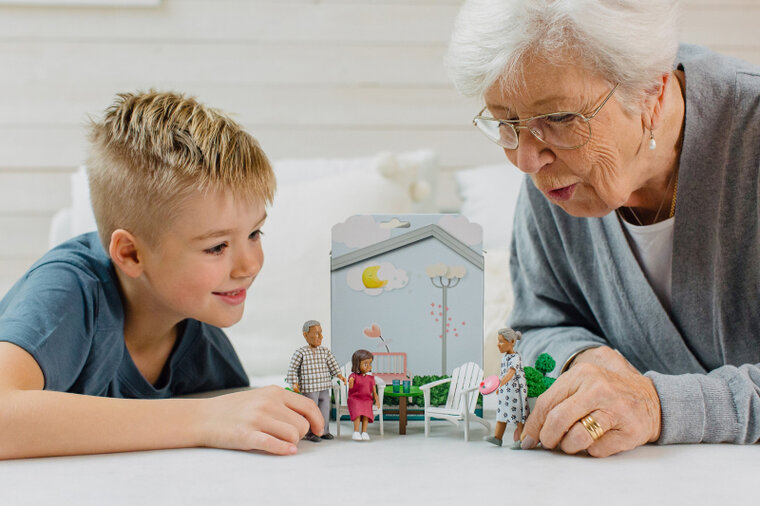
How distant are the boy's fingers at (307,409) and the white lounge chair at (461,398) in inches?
5.9

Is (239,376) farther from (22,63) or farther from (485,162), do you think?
(22,63)

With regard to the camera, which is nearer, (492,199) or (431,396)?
(431,396)

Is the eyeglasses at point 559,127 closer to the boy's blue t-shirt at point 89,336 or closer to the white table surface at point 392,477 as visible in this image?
the white table surface at point 392,477

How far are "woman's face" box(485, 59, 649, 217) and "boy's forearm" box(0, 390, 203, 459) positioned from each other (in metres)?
0.60

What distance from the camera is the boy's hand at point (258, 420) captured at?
2.99 feet

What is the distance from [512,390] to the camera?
0.92 m

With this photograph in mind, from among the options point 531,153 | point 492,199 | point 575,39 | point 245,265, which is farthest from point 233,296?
point 492,199

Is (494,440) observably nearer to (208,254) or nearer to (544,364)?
(544,364)

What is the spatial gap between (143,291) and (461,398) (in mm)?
566

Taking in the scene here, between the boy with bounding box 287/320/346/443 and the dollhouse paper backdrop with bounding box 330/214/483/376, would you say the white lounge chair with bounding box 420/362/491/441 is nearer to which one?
the dollhouse paper backdrop with bounding box 330/214/483/376

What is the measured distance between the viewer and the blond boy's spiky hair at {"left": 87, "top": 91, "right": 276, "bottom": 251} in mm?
1100

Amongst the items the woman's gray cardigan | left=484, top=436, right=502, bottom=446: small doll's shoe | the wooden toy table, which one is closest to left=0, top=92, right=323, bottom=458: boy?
the wooden toy table

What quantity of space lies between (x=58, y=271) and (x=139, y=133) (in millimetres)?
250

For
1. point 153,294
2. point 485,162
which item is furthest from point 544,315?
point 485,162
